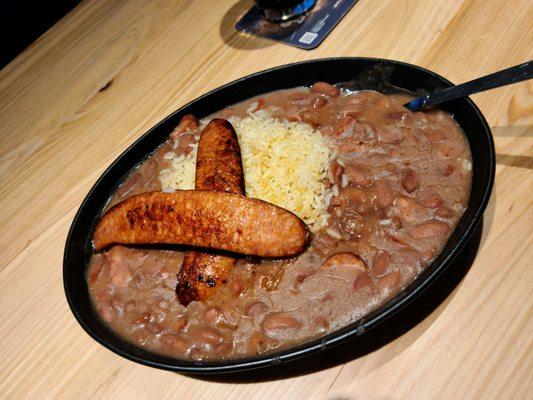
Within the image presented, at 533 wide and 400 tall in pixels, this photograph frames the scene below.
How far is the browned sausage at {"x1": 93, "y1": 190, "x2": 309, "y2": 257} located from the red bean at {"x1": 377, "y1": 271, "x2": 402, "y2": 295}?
0.23m

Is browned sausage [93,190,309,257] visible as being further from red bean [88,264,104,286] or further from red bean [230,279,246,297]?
red bean [88,264,104,286]

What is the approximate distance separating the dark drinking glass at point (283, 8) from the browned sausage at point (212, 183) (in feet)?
3.12

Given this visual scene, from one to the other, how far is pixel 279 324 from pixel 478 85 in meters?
0.84

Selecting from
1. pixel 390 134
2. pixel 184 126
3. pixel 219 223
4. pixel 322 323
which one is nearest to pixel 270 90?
pixel 184 126

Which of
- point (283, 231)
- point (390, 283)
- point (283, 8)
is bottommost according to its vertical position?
point (390, 283)

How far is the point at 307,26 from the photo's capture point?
2305 millimetres

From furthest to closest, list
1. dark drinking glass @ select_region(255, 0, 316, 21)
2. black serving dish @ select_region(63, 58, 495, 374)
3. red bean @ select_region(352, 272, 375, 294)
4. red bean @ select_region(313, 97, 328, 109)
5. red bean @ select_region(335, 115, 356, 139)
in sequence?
dark drinking glass @ select_region(255, 0, 316, 21)
red bean @ select_region(313, 97, 328, 109)
red bean @ select_region(335, 115, 356, 139)
red bean @ select_region(352, 272, 375, 294)
black serving dish @ select_region(63, 58, 495, 374)

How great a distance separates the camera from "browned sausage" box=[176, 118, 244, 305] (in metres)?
1.38

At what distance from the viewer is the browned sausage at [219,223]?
132 centimetres

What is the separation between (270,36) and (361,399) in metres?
1.71

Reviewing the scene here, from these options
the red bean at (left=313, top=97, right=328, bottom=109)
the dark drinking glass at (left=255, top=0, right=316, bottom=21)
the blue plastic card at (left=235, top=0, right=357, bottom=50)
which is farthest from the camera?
the dark drinking glass at (left=255, top=0, right=316, bottom=21)

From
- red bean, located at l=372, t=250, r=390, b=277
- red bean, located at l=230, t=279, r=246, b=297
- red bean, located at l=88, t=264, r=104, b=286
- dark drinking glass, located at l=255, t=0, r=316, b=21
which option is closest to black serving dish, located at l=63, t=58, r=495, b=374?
red bean, located at l=88, t=264, r=104, b=286

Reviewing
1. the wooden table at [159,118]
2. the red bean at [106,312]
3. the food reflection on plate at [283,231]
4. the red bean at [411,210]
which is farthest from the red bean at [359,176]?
the red bean at [106,312]

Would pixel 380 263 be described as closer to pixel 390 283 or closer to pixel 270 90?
pixel 390 283
